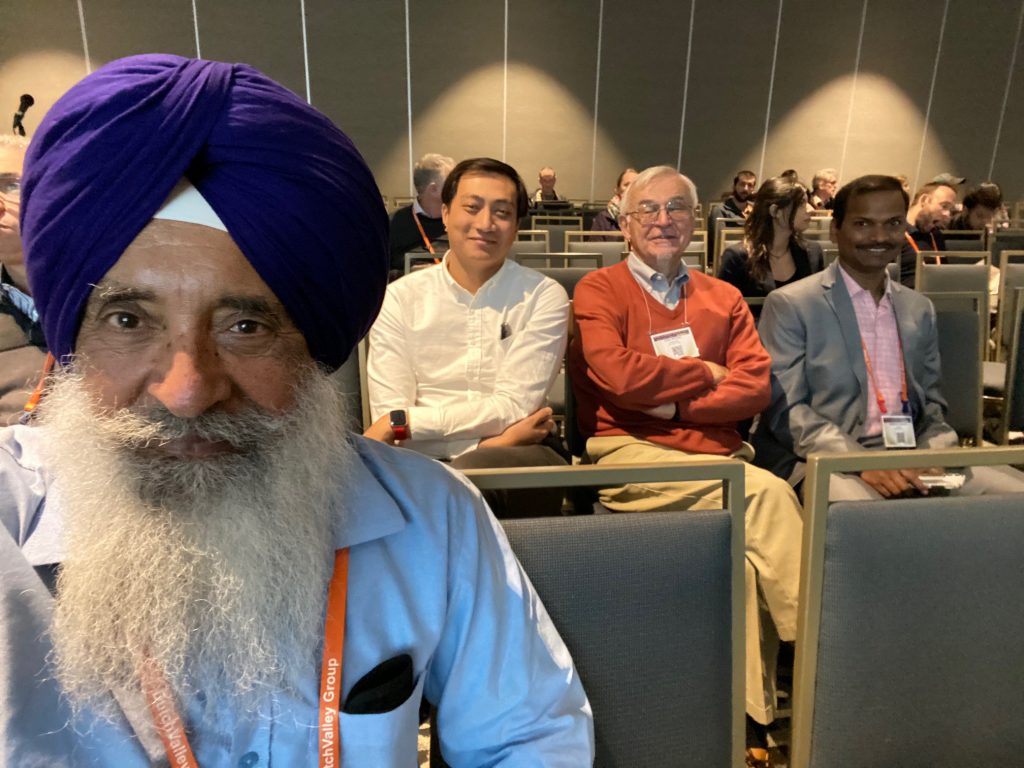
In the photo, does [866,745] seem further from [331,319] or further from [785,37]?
[785,37]

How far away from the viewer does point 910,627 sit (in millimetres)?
1043

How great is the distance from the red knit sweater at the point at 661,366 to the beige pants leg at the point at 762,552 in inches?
11.2

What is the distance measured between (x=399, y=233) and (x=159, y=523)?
3.26 meters

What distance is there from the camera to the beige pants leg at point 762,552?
1.64 metres

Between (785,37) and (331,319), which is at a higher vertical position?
(785,37)

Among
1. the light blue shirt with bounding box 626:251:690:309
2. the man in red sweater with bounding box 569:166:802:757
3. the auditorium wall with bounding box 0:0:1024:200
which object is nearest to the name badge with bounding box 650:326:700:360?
the man in red sweater with bounding box 569:166:802:757

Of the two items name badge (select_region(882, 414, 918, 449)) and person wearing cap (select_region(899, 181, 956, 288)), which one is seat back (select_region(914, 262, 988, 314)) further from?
name badge (select_region(882, 414, 918, 449))

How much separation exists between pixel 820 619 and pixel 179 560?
97 centimetres

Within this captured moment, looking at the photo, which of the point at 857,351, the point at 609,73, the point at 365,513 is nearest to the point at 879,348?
the point at 857,351

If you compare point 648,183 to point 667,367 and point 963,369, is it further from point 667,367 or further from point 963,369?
point 963,369

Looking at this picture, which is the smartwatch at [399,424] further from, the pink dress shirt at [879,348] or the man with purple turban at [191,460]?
the pink dress shirt at [879,348]

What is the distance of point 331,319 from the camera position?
30.9 inches

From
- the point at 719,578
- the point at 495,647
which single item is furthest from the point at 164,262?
the point at 719,578

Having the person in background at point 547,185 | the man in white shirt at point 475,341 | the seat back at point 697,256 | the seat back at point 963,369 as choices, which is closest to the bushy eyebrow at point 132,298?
the man in white shirt at point 475,341
